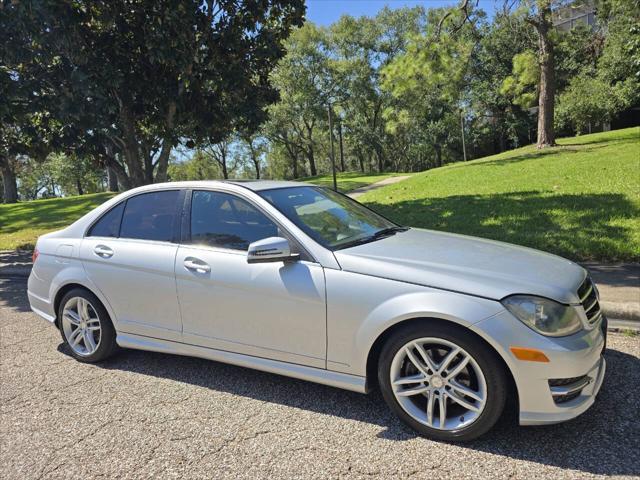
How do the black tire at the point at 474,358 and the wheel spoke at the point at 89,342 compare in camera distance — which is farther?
the wheel spoke at the point at 89,342

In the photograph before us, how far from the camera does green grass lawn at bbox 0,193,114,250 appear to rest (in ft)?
42.5

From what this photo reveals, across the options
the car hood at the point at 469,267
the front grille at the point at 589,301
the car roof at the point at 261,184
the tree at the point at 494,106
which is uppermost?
the tree at the point at 494,106

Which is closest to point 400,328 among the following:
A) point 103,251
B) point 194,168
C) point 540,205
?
point 103,251

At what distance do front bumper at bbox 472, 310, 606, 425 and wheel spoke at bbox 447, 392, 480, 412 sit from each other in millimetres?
247

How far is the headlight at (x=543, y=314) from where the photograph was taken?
105 inches

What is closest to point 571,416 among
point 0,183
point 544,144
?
point 544,144

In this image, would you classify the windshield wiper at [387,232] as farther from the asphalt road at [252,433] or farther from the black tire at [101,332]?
the black tire at [101,332]

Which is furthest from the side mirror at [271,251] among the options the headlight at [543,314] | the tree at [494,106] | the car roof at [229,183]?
the tree at [494,106]

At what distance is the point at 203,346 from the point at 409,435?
5.38ft

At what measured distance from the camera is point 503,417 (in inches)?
121

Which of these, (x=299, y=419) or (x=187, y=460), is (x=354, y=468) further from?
(x=187, y=460)

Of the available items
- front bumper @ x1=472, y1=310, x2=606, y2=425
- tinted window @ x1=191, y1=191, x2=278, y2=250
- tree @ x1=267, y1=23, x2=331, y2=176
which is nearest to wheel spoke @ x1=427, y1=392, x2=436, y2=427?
front bumper @ x1=472, y1=310, x2=606, y2=425

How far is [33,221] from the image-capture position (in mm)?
17844

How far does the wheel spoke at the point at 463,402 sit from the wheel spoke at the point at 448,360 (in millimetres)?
155
